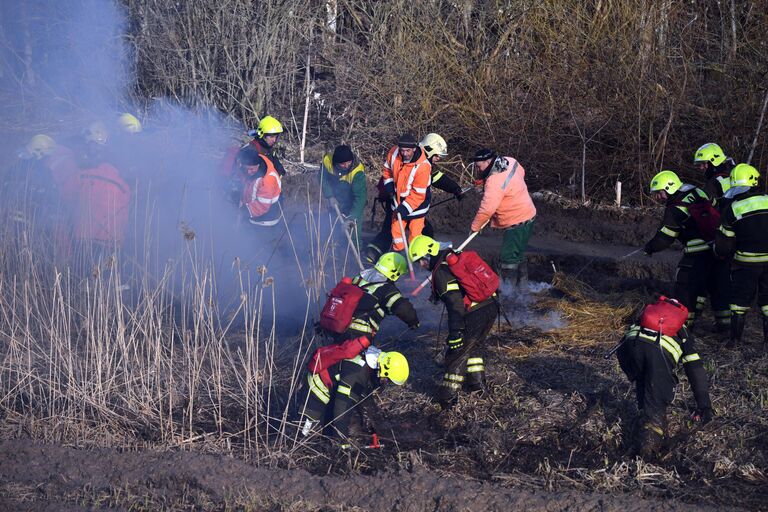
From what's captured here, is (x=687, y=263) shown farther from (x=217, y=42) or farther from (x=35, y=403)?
(x=217, y=42)

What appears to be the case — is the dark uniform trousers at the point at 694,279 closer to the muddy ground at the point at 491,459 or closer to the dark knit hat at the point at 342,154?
the muddy ground at the point at 491,459

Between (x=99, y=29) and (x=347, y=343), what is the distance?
12.7m

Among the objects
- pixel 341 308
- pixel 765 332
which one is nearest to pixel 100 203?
pixel 341 308

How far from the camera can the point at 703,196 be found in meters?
8.43

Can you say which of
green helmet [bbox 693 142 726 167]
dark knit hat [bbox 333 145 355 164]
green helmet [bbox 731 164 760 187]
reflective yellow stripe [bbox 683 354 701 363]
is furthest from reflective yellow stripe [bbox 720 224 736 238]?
dark knit hat [bbox 333 145 355 164]

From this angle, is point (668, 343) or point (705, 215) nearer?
point (668, 343)

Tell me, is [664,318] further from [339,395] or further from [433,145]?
[433,145]

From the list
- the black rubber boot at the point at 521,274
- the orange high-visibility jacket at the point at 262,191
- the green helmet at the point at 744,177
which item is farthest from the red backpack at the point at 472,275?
the orange high-visibility jacket at the point at 262,191

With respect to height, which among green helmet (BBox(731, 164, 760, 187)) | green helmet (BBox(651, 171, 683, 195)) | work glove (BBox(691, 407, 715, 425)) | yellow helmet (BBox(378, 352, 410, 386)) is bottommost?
work glove (BBox(691, 407, 715, 425))

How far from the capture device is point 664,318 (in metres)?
6.04

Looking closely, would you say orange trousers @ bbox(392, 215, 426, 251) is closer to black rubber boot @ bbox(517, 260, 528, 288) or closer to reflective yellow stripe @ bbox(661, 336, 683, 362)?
black rubber boot @ bbox(517, 260, 528, 288)

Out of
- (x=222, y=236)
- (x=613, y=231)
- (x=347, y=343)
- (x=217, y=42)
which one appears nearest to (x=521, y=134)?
(x=613, y=231)

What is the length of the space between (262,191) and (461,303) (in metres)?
3.48

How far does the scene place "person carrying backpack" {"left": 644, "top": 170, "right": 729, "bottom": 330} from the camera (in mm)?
8375
